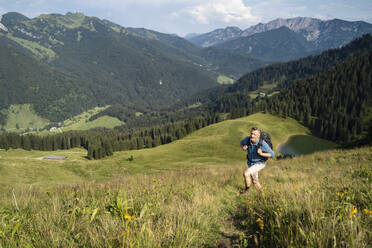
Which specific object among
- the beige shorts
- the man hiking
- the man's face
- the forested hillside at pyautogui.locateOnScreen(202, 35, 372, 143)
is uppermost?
the forested hillside at pyautogui.locateOnScreen(202, 35, 372, 143)

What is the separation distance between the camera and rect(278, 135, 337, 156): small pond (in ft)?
355

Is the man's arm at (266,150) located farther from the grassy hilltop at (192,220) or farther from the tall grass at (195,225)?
the tall grass at (195,225)

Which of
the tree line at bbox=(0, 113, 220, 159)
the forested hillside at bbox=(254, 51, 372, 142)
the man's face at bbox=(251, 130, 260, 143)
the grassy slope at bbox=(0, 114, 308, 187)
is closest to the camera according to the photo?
the man's face at bbox=(251, 130, 260, 143)

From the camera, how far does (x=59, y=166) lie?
64.2m

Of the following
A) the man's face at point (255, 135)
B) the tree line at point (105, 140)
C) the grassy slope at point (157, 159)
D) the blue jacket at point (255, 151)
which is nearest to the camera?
the blue jacket at point (255, 151)

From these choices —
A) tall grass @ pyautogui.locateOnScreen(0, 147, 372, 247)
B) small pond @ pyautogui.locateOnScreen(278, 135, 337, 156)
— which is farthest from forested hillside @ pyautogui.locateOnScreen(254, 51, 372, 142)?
tall grass @ pyautogui.locateOnScreen(0, 147, 372, 247)

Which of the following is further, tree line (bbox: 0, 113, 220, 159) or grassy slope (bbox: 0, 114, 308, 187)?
tree line (bbox: 0, 113, 220, 159)

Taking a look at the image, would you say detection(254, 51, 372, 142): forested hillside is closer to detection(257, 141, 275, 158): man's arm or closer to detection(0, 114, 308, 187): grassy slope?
detection(0, 114, 308, 187): grassy slope

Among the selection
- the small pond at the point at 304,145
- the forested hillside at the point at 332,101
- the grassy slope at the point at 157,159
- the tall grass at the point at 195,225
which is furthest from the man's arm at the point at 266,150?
the forested hillside at the point at 332,101

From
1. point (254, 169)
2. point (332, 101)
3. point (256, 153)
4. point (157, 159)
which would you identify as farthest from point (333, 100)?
point (254, 169)

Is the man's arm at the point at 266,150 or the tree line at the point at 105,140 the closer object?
the man's arm at the point at 266,150

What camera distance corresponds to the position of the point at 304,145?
11606cm

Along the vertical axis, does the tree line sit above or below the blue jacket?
below

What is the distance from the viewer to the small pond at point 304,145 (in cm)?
10806
